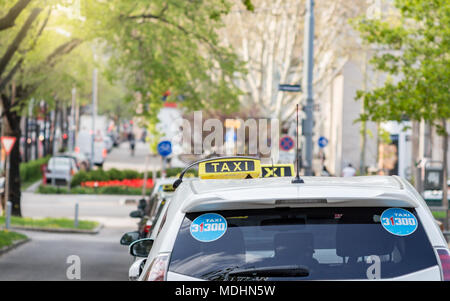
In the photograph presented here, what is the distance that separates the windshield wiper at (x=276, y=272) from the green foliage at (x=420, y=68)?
60.9 ft

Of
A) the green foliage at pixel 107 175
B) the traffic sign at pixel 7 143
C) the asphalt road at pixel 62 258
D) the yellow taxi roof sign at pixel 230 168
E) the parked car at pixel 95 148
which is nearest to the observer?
the yellow taxi roof sign at pixel 230 168

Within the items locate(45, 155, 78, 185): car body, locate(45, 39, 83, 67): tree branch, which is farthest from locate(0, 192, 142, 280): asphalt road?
locate(45, 155, 78, 185): car body

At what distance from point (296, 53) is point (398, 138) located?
293 inches

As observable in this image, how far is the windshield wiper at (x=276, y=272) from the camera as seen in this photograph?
443 centimetres

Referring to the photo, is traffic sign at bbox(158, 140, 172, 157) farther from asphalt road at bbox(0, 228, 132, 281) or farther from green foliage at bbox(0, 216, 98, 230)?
asphalt road at bbox(0, 228, 132, 281)

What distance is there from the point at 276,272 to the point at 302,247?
10.2 inches

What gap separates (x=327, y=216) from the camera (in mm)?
4551

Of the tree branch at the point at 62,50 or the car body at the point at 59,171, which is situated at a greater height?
the tree branch at the point at 62,50

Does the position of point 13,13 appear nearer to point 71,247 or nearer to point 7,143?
point 71,247

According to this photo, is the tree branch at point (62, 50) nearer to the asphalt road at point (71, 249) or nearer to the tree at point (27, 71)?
the tree at point (27, 71)

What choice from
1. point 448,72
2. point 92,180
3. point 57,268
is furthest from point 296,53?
point 57,268

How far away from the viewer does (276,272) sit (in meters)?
4.44

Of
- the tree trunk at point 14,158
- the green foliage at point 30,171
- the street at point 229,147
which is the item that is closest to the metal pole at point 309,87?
the street at point 229,147
